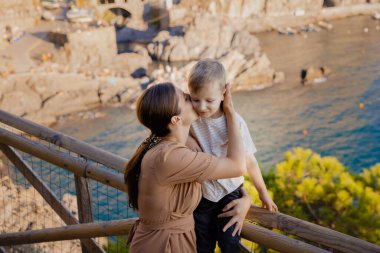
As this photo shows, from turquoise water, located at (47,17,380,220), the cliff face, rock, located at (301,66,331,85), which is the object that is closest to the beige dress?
turquoise water, located at (47,17,380,220)

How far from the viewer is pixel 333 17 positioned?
46.8m

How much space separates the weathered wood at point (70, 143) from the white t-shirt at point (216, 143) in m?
0.43

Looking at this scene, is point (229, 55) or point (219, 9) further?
point (219, 9)

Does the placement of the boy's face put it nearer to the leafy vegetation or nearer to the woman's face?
the woman's face

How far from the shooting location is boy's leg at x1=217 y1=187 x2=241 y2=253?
1.98m

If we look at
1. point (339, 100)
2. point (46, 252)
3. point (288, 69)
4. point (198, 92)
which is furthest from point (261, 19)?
point (198, 92)

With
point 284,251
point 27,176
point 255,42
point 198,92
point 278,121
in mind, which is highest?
point 198,92

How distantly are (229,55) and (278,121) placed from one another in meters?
7.83

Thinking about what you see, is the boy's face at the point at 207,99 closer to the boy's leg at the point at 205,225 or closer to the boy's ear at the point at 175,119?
the boy's ear at the point at 175,119

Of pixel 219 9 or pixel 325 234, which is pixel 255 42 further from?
pixel 325 234

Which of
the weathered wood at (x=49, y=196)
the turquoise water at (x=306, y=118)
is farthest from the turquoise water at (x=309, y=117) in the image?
the weathered wood at (x=49, y=196)

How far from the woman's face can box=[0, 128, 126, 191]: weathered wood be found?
57 cm

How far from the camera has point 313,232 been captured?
175 centimetres

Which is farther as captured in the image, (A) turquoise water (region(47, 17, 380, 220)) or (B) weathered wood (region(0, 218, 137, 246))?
(A) turquoise water (region(47, 17, 380, 220))
